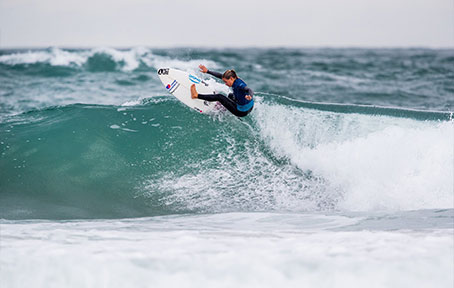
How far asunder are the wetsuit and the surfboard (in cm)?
67

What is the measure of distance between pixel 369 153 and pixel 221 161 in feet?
7.98

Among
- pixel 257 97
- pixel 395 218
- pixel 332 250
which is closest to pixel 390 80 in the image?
pixel 257 97

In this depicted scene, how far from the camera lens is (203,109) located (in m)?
8.91

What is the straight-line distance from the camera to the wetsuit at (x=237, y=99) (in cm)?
773

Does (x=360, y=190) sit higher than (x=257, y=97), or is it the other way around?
(x=257, y=97)

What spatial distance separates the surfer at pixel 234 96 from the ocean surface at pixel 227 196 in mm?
786

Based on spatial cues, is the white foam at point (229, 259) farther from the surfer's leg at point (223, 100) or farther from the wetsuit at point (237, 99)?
the surfer's leg at point (223, 100)

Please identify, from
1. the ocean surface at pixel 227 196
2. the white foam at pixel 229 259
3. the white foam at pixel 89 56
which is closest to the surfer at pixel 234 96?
the ocean surface at pixel 227 196

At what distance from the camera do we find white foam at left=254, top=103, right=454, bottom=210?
708 centimetres

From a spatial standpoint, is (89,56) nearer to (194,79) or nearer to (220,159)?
(194,79)

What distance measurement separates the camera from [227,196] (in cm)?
725

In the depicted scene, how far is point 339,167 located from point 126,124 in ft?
13.4

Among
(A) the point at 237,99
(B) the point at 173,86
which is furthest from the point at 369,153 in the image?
(B) the point at 173,86

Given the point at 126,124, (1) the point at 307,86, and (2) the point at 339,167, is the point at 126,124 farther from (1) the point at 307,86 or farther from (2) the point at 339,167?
(1) the point at 307,86
